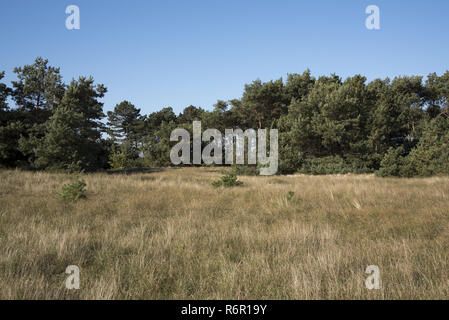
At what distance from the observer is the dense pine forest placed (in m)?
17.6

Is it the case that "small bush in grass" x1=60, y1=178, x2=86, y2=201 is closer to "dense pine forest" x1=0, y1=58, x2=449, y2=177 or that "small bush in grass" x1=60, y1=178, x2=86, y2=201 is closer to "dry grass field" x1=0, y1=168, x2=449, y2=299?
"dry grass field" x1=0, y1=168, x2=449, y2=299

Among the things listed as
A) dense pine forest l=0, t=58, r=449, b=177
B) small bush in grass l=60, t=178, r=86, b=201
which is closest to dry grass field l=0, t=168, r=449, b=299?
small bush in grass l=60, t=178, r=86, b=201

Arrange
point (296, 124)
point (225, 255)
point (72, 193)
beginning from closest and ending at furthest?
1. point (225, 255)
2. point (72, 193)
3. point (296, 124)

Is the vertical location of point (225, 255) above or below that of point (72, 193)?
below

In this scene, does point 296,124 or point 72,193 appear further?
point 296,124

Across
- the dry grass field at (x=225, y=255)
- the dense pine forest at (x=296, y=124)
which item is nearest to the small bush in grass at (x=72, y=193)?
the dry grass field at (x=225, y=255)

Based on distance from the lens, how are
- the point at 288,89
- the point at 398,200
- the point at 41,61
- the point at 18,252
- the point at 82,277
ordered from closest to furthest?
the point at 82,277 → the point at 18,252 → the point at 398,200 → the point at 41,61 → the point at 288,89

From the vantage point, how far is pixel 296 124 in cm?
2502

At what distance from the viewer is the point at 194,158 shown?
4347 centimetres

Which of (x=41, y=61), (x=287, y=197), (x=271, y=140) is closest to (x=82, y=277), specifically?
(x=287, y=197)

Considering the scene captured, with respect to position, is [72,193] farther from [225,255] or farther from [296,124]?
[296,124]

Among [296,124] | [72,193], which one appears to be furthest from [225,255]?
[296,124]
